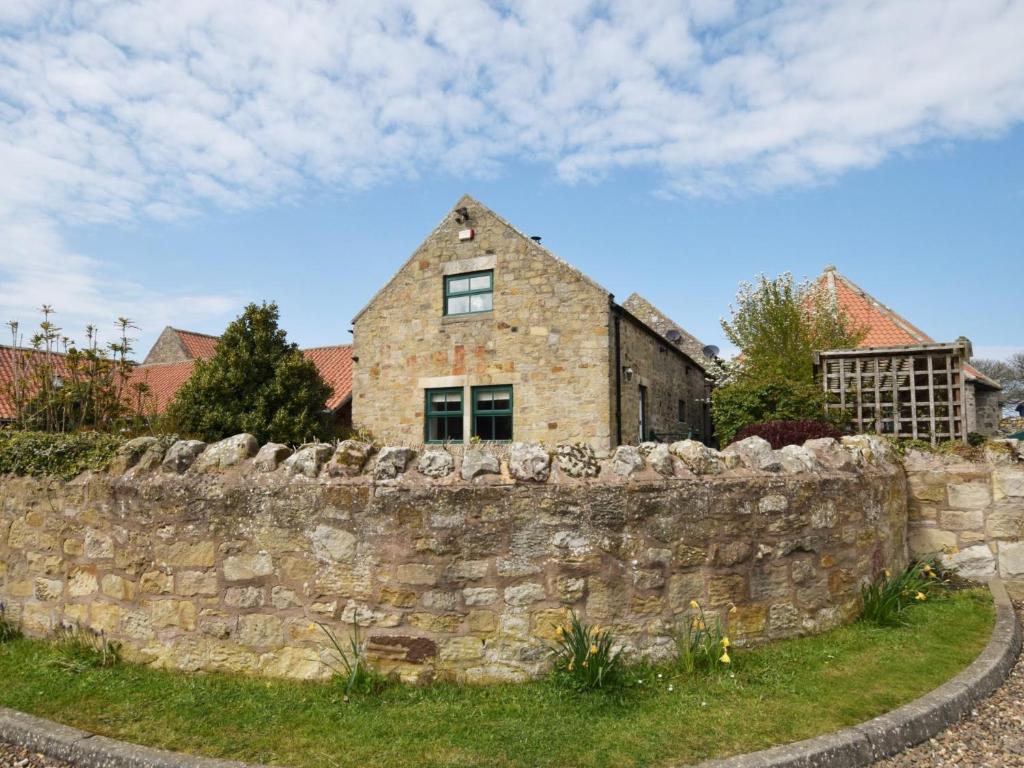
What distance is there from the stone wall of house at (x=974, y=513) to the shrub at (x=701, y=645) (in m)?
3.49

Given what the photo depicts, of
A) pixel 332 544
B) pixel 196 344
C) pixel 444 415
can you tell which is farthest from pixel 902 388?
pixel 196 344

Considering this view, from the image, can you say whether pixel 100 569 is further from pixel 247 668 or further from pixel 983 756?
pixel 983 756

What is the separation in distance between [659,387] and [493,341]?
5.35 metres

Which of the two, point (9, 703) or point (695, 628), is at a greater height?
point (695, 628)

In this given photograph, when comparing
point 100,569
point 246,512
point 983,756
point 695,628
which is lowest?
point 983,756

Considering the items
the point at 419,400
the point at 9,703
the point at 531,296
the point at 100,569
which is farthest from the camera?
the point at 419,400

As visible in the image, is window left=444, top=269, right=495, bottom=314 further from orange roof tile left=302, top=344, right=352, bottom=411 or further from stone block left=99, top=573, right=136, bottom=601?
stone block left=99, top=573, right=136, bottom=601

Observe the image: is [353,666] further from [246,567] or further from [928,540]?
[928,540]

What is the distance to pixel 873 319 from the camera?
20.1 m

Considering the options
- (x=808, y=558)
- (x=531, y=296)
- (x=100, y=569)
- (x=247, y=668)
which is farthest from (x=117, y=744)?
(x=531, y=296)

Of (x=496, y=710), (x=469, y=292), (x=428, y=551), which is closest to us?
(x=496, y=710)

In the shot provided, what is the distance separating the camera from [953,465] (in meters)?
6.58

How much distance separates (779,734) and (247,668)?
3249 mm

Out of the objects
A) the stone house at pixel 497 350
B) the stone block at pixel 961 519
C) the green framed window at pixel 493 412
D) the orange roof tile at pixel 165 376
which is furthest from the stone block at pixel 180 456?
the orange roof tile at pixel 165 376
